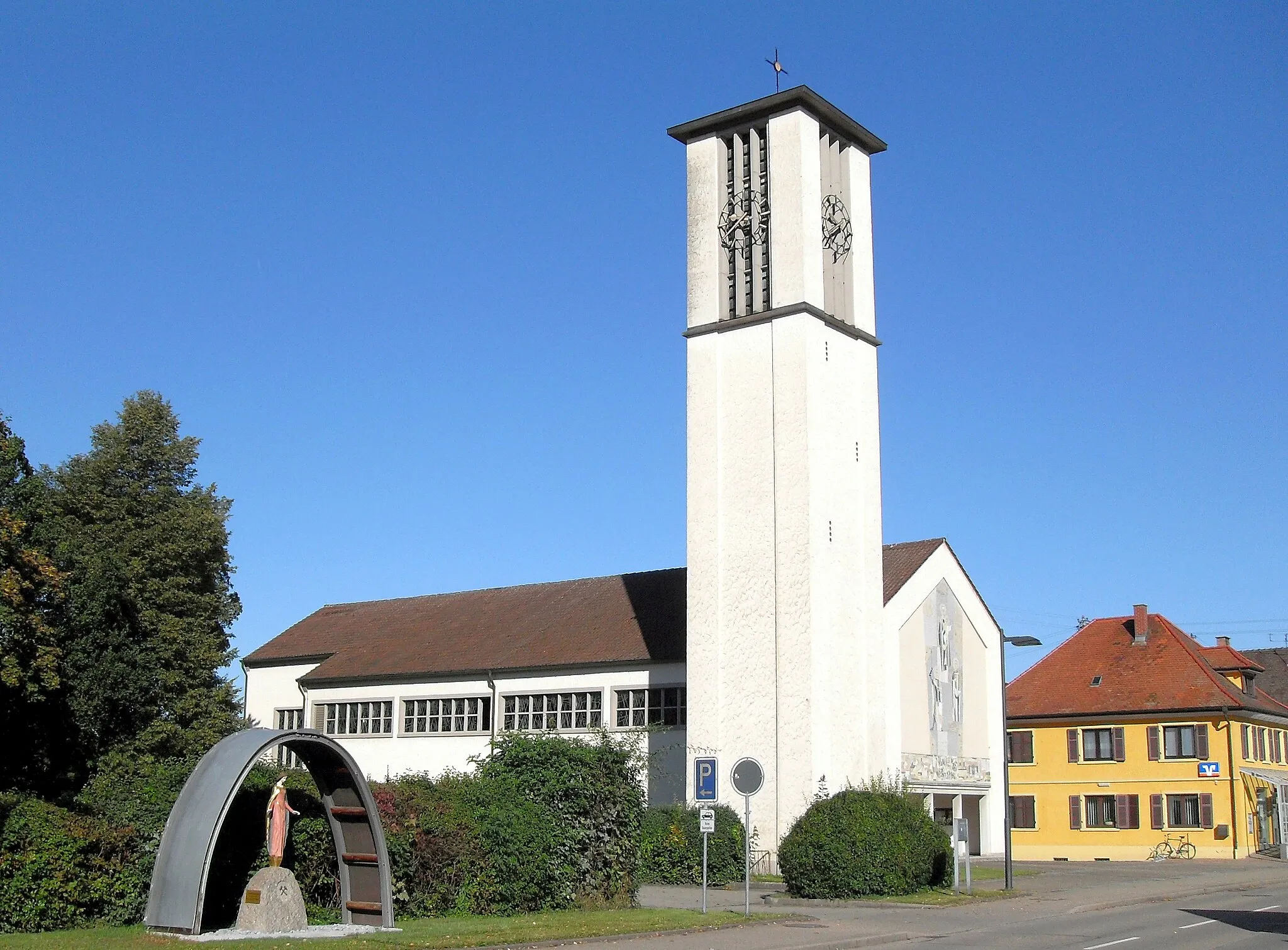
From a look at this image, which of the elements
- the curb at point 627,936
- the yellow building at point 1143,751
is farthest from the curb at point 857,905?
the yellow building at point 1143,751

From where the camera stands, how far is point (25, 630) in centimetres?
3472

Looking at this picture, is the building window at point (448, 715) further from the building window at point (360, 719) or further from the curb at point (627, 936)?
the curb at point (627, 936)

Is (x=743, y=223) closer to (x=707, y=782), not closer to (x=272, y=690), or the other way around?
(x=707, y=782)

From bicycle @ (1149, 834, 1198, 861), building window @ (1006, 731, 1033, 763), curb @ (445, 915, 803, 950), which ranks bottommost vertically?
bicycle @ (1149, 834, 1198, 861)

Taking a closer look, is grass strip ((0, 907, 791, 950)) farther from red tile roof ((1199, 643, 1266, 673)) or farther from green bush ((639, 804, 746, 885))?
red tile roof ((1199, 643, 1266, 673))

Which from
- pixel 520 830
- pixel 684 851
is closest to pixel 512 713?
pixel 684 851

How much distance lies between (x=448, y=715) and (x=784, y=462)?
17063 mm

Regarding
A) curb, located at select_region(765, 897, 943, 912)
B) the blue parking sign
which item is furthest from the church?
the blue parking sign

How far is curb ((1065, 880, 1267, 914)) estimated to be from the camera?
91.1 ft

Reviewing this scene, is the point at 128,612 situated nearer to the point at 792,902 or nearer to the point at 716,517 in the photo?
the point at 716,517

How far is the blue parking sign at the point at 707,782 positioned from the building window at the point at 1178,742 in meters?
35.9

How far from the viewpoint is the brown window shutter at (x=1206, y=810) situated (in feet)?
170

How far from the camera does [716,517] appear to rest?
129 ft

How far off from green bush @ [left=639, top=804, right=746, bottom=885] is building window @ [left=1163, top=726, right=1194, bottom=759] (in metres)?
26.1
